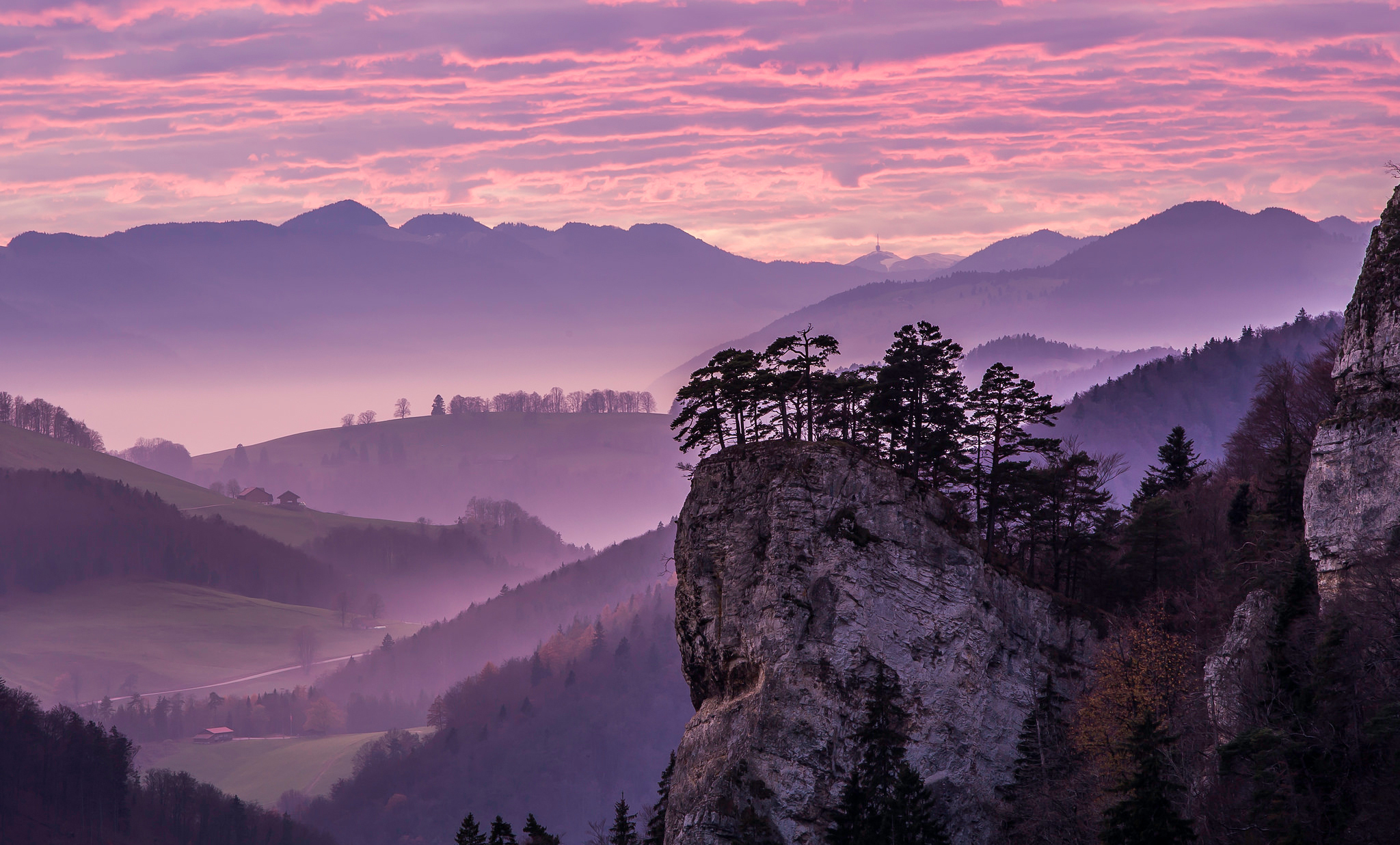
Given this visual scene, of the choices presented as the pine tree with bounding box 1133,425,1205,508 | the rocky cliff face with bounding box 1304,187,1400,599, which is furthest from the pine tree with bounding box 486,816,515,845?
the pine tree with bounding box 1133,425,1205,508

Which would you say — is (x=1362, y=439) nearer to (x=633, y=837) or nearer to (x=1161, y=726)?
(x=1161, y=726)

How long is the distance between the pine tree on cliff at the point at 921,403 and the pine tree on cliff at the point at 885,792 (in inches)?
670

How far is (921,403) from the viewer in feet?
285

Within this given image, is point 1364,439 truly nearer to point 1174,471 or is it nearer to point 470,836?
point 1174,471

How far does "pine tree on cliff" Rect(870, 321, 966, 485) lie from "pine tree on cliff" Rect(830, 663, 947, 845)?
17.0 m

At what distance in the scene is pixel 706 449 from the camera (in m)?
90.7

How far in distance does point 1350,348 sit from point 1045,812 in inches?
1199

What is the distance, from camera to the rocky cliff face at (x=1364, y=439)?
61.8 metres

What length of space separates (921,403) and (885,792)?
28.1 metres

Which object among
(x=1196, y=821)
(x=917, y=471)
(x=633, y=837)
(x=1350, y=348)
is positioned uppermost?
(x=1350, y=348)

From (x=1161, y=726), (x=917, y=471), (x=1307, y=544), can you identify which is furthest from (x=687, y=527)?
(x=1307, y=544)

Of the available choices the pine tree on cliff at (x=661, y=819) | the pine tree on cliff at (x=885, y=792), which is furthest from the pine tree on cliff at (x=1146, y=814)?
the pine tree on cliff at (x=661, y=819)

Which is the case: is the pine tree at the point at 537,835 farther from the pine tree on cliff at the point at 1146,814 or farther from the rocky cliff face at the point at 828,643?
the pine tree on cliff at the point at 1146,814

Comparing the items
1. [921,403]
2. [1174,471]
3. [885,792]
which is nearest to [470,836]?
[885,792]
